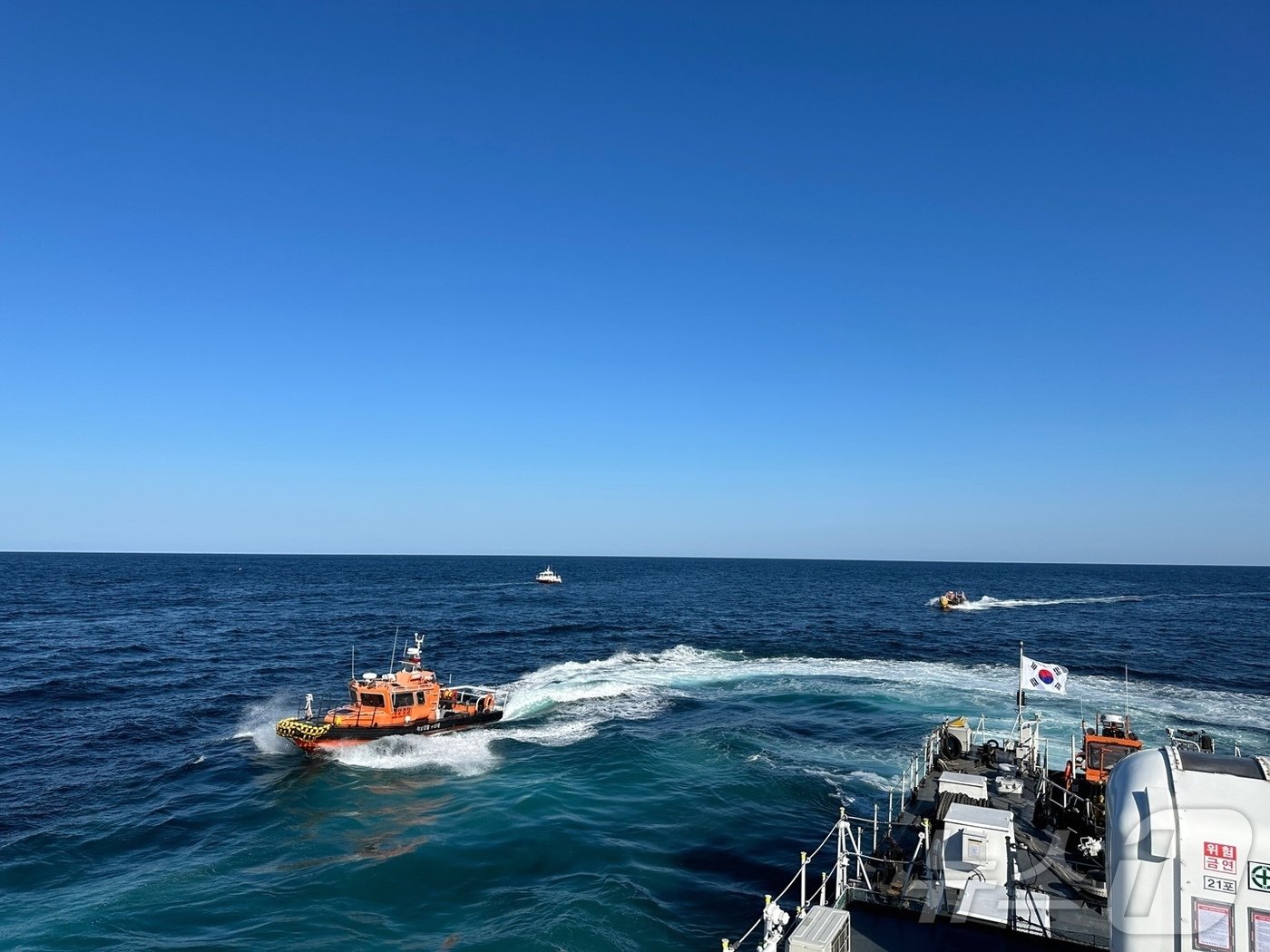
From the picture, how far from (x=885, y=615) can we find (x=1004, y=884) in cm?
8691

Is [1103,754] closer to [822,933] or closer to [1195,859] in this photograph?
[1195,859]

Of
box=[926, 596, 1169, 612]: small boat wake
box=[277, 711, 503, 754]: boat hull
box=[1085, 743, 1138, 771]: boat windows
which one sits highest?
box=[1085, 743, 1138, 771]: boat windows

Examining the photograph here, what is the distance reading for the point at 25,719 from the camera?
41.1 metres

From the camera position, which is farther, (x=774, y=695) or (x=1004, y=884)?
(x=774, y=695)

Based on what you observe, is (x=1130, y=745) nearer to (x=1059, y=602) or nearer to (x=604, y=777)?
(x=604, y=777)

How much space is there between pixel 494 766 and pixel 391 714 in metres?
7.09

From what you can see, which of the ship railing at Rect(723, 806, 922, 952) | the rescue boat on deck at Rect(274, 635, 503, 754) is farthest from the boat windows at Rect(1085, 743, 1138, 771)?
the rescue boat on deck at Rect(274, 635, 503, 754)

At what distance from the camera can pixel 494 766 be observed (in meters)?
33.6

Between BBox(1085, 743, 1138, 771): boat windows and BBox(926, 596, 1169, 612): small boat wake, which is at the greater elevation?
BBox(1085, 743, 1138, 771): boat windows

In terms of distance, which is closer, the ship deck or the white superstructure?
the white superstructure

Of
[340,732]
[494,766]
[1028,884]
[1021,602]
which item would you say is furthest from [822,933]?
[1021,602]

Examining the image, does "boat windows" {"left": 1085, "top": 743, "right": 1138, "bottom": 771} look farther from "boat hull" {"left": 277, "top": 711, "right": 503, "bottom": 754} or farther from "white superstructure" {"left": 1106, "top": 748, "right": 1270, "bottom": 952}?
"boat hull" {"left": 277, "top": 711, "right": 503, "bottom": 754}

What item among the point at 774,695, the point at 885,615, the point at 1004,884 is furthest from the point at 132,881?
the point at 885,615

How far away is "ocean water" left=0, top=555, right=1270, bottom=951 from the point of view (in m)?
20.9
